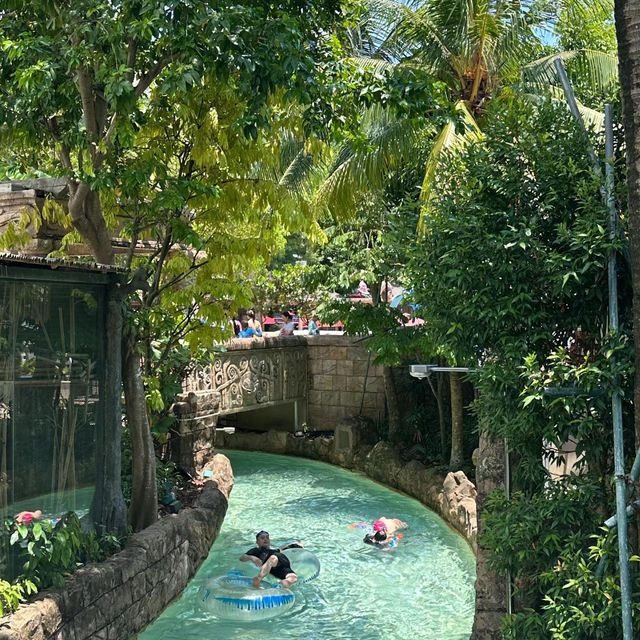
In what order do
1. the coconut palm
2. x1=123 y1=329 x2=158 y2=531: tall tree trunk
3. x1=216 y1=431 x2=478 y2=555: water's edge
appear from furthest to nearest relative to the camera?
x1=216 y1=431 x2=478 y2=555: water's edge, the coconut palm, x1=123 y1=329 x2=158 y2=531: tall tree trunk

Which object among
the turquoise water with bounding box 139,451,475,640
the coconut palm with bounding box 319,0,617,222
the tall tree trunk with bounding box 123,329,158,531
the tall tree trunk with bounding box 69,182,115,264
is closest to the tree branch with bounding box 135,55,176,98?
the tall tree trunk with bounding box 69,182,115,264

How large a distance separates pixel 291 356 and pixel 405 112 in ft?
40.2

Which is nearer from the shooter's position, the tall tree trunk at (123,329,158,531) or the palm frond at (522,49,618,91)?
the tall tree trunk at (123,329,158,531)

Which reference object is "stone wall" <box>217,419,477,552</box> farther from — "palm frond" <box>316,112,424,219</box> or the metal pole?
the metal pole

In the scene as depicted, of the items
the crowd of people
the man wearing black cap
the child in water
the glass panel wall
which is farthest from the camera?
→ the crowd of people

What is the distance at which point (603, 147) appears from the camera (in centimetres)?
569

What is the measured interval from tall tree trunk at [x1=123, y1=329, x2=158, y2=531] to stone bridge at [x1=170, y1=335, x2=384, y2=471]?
19.9 ft

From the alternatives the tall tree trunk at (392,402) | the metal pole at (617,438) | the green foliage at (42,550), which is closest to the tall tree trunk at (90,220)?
the green foliage at (42,550)

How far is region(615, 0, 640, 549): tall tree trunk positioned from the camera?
485 cm

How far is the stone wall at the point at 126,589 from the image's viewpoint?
645 cm

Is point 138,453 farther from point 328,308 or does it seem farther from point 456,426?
point 456,426

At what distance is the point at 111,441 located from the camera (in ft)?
29.5

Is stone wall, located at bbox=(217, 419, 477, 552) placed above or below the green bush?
below

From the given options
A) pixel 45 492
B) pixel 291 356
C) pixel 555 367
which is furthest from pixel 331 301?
pixel 555 367
